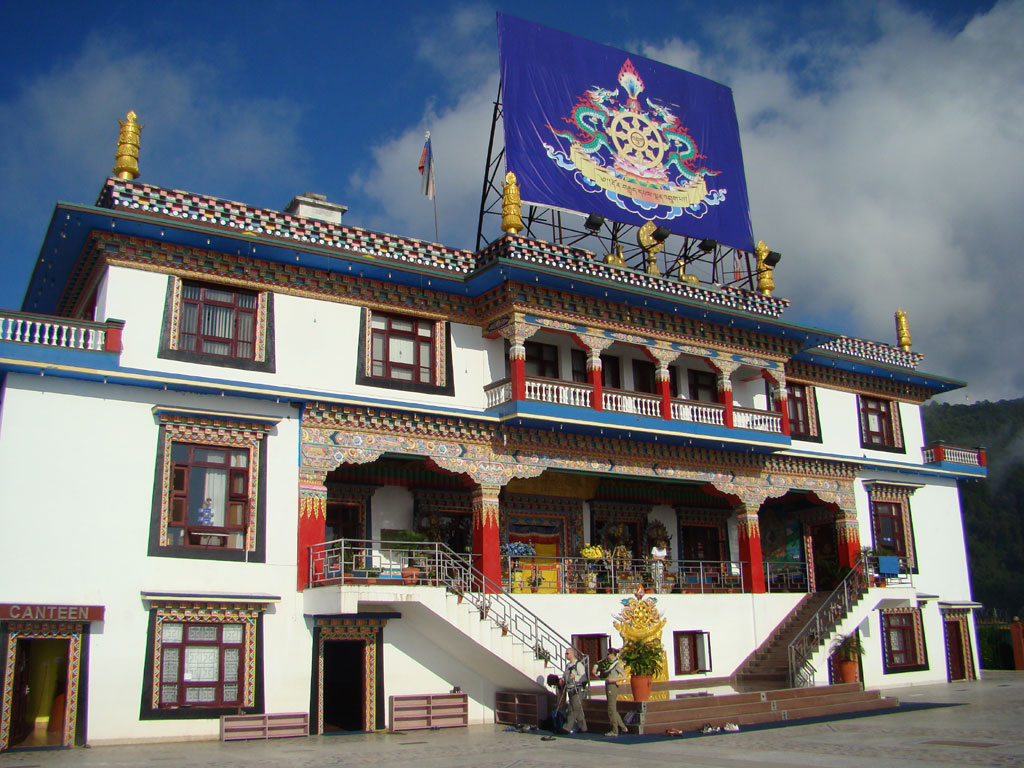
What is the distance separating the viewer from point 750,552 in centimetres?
2625

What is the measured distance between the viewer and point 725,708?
19109mm

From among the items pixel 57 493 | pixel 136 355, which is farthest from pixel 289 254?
pixel 57 493

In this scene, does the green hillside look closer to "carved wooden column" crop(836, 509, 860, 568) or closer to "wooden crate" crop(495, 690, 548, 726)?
"carved wooden column" crop(836, 509, 860, 568)

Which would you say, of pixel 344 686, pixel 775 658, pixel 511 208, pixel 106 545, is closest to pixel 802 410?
pixel 775 658

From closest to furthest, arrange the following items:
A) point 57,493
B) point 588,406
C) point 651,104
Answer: point 57,493
point 588,406
point 651,104

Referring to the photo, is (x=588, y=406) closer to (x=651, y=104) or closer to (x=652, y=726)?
(x=652, y=726)

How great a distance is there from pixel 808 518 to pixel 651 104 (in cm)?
1349

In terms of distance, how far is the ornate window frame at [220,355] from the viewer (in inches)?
765

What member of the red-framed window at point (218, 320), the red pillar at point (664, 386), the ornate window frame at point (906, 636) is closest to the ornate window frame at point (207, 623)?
the red-framed window at point (218, 320)

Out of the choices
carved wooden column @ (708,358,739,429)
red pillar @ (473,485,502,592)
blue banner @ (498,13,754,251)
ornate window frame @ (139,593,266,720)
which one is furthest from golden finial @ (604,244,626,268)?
ornate window frame @ (139,593,266,720)

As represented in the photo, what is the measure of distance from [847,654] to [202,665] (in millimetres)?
16248

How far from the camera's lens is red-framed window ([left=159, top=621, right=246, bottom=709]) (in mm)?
17625

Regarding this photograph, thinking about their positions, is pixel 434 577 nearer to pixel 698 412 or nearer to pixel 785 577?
pixel 698 412

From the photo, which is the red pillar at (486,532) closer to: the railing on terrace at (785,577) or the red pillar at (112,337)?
the red pillar at (112,337)
